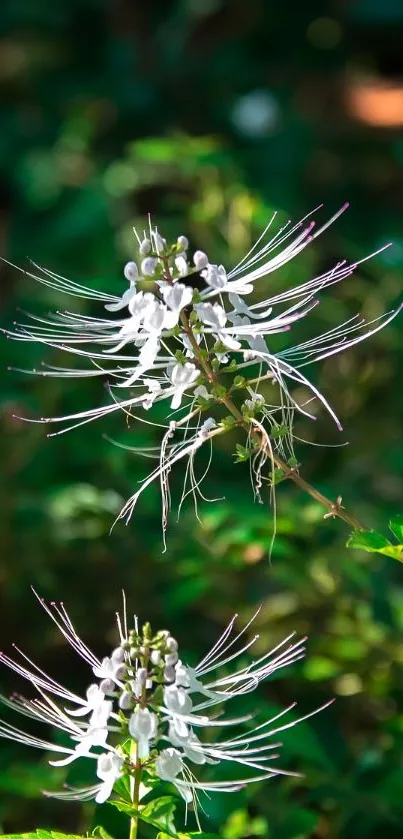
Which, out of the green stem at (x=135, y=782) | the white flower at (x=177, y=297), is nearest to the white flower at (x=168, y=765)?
A: the green stem at (x=135, y=782)

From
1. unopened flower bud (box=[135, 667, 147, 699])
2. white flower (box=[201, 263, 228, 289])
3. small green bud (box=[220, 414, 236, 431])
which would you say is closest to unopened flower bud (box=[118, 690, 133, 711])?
unopened flower bud (box=[135, 667, 147, 699])

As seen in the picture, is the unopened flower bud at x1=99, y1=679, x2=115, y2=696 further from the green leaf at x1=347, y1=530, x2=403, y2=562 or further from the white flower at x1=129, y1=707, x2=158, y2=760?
the green leaf at x1=347, y1=530, x2=403, y2=562

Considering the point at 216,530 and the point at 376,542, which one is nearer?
the point at 376,542

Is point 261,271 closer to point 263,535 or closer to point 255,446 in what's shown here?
point 255,446

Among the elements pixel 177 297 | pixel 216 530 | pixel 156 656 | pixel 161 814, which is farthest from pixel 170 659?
pixel 216 530

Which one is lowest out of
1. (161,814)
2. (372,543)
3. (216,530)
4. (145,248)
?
(161,814)

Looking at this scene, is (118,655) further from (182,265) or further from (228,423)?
(182,265)
